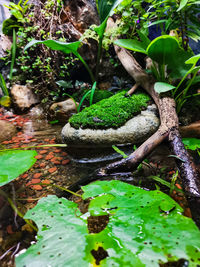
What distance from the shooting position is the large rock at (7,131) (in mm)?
2310

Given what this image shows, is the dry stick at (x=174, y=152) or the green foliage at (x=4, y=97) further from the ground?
the green foliage at (x=4, y=97)

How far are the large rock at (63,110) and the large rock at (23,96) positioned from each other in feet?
2.45

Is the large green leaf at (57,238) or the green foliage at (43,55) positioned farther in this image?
the green foliage at (43,55)

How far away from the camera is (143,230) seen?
67 cm

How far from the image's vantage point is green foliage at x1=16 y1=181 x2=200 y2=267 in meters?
0.57

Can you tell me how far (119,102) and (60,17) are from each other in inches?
89.5

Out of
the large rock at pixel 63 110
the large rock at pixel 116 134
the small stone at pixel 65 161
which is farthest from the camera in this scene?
the large rock at pixel 63 110

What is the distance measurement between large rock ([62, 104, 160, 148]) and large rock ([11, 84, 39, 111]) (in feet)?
5.67

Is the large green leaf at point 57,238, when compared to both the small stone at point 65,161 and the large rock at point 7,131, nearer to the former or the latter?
the small stone at point 65,161

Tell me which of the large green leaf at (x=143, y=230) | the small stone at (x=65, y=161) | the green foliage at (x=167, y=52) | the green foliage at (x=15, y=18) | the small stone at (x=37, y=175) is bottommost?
the small stone at (x=65, y=161)

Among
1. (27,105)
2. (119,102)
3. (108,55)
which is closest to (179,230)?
(119,102)

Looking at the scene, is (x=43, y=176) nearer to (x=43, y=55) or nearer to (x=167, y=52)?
(x=167, y=52)

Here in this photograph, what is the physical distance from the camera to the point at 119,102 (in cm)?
216

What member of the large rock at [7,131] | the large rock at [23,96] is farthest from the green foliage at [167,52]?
the large rock at [23,96]
